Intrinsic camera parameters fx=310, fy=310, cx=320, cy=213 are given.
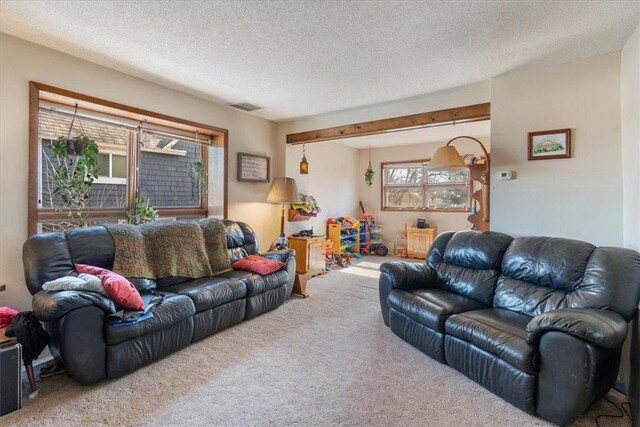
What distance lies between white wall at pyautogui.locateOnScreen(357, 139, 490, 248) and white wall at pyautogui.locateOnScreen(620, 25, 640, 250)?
3866 millimetres

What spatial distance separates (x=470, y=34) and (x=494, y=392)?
2.70 metres

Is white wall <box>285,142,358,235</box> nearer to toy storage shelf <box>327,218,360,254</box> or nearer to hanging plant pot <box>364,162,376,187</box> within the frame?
toy storage shelf <box>327,218,360,254</box>

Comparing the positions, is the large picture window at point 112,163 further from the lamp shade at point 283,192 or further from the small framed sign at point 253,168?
the lamp shade at point 283,192

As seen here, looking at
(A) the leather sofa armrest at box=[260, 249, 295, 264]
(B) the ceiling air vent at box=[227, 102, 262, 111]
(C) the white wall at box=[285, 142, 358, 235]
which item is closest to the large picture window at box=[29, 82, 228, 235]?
(B) the ceiling air vent at box=[227, 102, 262, 111]

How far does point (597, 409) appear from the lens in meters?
1.99

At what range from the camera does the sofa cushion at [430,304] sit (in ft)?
8.18

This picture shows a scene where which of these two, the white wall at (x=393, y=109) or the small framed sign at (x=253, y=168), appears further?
the small framed sign at (x=253, y=168)

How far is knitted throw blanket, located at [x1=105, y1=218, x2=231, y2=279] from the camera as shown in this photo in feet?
9.46

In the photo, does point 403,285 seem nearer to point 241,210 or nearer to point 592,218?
point 592,218

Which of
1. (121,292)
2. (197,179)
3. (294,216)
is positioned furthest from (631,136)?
(197,179)

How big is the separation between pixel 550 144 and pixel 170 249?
13.2 feet

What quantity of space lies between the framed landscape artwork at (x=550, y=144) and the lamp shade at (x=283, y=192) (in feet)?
10.3

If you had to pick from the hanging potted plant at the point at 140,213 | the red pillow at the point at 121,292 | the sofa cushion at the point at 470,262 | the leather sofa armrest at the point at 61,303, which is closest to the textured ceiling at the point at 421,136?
the sofa cushion at the point at 470,262

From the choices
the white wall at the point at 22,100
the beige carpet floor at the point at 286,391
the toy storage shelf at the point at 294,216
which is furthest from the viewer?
the toy storage shelf at the point at 294,216
